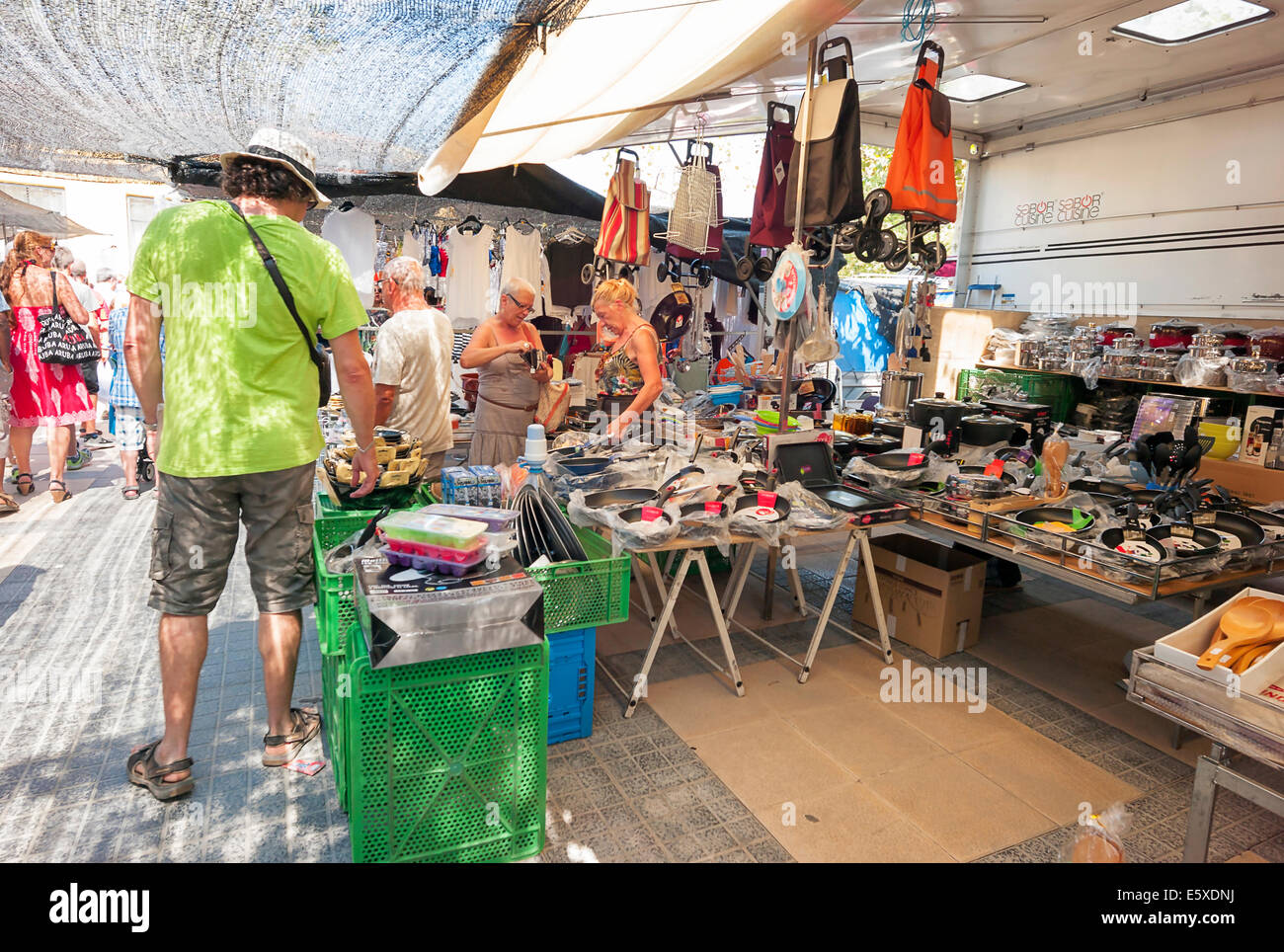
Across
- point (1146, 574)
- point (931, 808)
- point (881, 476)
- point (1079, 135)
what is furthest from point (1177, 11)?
point (931, 808)

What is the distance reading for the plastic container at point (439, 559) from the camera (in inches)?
80.0

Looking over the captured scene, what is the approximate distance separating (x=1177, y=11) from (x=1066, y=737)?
5640mm

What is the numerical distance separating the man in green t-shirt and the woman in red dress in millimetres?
4424

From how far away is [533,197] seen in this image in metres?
6.13

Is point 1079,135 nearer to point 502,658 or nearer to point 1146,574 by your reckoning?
point 1146,574

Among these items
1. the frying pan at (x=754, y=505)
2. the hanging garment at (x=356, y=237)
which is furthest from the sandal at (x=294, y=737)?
the hanging garment at (x=356, y=237)

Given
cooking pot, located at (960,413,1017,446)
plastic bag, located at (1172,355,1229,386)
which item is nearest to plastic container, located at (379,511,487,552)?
cooking pot, located at (960,413,1017,446)

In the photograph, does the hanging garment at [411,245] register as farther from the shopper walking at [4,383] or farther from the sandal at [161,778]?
the sandal at [161,778]

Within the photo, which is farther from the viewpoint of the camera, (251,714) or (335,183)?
(335,183)

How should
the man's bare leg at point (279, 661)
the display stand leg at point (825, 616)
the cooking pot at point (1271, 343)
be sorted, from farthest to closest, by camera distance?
A: the cooking pot at point (1271, 343), the display stand leg at point (825, 616), the man's bare leg at point (279, 661)

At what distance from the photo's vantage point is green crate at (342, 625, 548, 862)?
6.31 feet

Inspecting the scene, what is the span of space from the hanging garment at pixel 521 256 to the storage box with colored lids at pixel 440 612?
196 inches

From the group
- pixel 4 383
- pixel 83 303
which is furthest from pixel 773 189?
pixel 83 303

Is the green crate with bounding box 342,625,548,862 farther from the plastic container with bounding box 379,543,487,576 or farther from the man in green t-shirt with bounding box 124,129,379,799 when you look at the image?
the man in green t-shirt with bounding box 124,129,379,799
